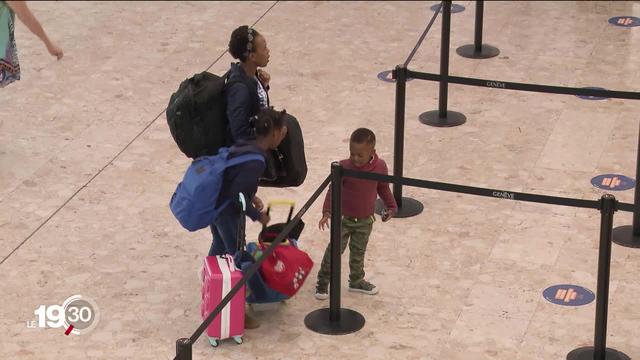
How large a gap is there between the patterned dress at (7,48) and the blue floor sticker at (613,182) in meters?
4.22

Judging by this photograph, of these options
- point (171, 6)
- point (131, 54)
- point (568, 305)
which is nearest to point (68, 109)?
point (131, 54)

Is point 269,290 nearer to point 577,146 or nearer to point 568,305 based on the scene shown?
point 568,305

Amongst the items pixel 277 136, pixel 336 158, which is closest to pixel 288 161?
pixel 277 136

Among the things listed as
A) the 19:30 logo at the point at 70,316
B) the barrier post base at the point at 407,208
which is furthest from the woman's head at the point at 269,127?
the barrier post base at the point at 407,208

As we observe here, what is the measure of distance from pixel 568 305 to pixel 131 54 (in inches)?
226

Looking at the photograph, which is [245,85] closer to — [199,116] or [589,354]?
[199,116]

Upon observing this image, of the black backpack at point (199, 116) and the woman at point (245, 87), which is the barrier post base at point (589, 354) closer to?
the woman at point (245, 87)

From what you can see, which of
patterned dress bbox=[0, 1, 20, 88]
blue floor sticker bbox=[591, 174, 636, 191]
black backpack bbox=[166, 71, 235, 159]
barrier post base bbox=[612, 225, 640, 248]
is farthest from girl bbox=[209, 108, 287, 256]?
blue floor sticker bbox=[591, 174, 636, 191]

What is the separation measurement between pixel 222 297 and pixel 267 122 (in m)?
1.01

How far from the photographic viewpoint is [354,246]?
8555mm

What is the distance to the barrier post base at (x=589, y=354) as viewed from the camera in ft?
25.5

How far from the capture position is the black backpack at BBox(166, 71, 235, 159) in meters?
8.08

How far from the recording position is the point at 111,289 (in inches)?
343

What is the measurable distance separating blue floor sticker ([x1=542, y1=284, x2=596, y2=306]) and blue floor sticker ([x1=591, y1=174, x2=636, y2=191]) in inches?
60.5
